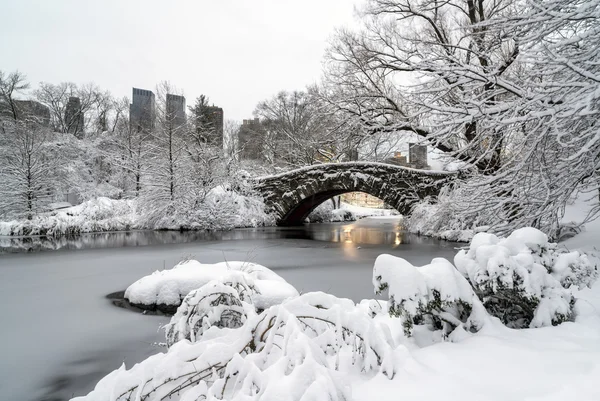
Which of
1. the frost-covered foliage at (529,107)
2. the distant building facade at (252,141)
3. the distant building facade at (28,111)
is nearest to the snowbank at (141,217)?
the frost-covered foliage at (529,107)

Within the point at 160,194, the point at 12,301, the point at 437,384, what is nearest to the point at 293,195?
the point at 160,194

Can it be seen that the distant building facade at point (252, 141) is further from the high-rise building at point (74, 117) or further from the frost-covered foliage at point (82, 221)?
the frost-covered foliage at point (82, 221)

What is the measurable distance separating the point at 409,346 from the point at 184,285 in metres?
3.41

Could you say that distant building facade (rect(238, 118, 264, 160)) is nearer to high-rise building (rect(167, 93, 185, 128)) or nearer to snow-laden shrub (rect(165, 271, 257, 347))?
high-rise building (rect(167, 93, 185, 128))

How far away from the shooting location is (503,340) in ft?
7.93

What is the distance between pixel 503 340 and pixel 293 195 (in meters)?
16.8

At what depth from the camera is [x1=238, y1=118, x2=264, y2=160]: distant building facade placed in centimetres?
3441

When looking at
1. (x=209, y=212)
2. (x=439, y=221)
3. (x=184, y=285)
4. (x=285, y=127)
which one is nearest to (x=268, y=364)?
(x=184, y=285)

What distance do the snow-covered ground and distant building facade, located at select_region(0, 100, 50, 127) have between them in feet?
103

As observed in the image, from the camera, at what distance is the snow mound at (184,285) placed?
4.67 meters

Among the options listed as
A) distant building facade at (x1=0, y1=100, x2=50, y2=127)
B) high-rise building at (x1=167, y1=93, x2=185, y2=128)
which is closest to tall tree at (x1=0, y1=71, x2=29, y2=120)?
distant building facade at (x1=0, y1=100, x2=50, y2=127)

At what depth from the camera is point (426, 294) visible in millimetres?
2432

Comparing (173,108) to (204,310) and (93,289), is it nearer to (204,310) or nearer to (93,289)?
(93,289)

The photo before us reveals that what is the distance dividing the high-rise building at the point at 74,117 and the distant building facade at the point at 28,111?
1.49 meters
